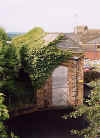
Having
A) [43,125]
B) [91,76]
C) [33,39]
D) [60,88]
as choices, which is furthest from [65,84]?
[91,76]

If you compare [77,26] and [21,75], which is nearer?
[21,75]

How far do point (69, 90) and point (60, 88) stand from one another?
60 cm

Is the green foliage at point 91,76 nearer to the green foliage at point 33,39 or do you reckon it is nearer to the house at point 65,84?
the house at point 65,84

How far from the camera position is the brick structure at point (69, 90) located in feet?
37.3

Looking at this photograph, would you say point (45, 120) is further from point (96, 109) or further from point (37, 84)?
point (96, 109)

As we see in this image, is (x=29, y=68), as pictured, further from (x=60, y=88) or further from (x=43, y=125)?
(x=43, y=125)

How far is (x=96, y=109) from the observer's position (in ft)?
20.1

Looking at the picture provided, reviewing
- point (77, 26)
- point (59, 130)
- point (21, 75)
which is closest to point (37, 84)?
point (21, 75)

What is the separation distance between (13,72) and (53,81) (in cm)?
302

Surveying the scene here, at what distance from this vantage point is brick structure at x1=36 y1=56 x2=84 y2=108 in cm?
1137

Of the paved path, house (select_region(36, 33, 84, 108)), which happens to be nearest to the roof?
house (select_region(36, 33, 84, 108))

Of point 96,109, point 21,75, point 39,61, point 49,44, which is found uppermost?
point 49,44

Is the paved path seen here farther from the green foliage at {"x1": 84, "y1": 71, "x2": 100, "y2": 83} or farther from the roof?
the green foliage at {"x1": 84, "y1": 71, "x2": 100, "y2": 83}

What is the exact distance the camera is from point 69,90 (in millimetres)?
11586
